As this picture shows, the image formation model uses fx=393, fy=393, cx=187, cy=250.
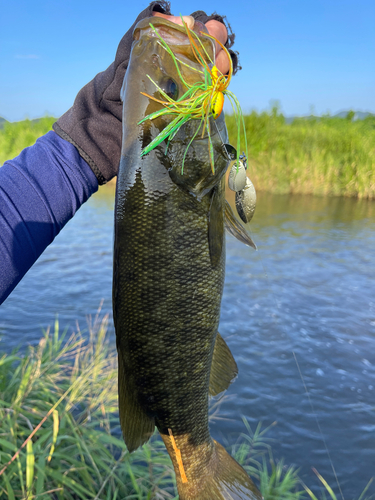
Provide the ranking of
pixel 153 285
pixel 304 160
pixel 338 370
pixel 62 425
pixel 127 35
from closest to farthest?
pixel 153 285
pixel 127 35
pixel 62 425
pixel 338 370
pixel 304 160

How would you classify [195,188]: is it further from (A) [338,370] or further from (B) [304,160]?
(B) [304,160]

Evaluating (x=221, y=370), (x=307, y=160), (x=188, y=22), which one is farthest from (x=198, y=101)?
(x=307, y=160)

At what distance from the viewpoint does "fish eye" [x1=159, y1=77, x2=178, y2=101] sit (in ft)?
5.00

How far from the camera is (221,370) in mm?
1893

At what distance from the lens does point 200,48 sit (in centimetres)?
153

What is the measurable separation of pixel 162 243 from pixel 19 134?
24.9m

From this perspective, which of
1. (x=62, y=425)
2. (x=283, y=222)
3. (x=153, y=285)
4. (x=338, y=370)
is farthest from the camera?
(x=283, y=222)

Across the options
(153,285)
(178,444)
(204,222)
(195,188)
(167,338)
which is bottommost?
(178,444)

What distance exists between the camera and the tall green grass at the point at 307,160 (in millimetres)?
17156

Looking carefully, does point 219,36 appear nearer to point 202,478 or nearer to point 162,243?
point 162,243

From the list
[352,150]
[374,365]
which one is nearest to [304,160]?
[352,150]

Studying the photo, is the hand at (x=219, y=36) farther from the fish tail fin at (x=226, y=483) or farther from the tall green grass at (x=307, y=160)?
the tall green grass at (x=307, y=160)

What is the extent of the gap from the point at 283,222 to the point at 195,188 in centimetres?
1382

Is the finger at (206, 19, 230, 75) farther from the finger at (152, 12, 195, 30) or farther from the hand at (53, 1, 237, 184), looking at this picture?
the hand at (53, 1, 237, 184)
